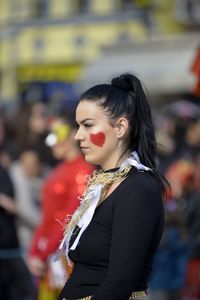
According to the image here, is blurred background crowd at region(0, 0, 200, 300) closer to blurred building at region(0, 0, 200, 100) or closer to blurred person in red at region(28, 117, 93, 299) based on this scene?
blurred person in red at region(28, 117, 93, 299)

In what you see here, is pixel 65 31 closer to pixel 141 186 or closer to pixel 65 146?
pixel 65 146

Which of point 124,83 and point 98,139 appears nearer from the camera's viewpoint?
point 98,139

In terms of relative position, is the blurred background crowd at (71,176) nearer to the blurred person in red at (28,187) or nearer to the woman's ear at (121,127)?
the blurred person in red at (28,187)

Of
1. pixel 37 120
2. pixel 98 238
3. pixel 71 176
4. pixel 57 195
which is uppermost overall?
pixel 98 238

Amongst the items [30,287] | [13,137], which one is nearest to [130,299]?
[30,287]

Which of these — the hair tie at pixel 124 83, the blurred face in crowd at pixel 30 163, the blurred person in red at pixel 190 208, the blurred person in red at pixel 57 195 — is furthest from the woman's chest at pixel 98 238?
the blurred face in crowd at pixel 30 163

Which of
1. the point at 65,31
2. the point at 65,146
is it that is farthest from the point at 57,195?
the point at 65,31

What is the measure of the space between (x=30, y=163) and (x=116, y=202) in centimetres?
520

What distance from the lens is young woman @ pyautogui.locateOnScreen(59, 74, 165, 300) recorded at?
331 centimetres

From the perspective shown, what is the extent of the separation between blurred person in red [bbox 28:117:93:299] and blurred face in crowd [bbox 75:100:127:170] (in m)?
2.44

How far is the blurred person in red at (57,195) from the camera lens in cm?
623

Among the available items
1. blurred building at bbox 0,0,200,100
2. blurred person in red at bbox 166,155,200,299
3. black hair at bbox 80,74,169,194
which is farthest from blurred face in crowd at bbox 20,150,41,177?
blurred building at bbox 0,0,200,100

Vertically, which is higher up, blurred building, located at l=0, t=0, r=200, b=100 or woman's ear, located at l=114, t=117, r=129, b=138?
woman's ear, located at l=114, t=117, r=129, b=138

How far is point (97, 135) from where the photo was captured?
3529 mm
